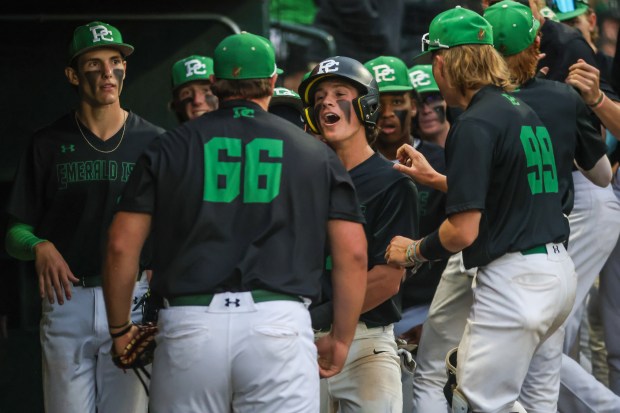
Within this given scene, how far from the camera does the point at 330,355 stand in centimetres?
517

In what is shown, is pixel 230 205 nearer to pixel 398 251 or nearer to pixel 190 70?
pixel 398 251

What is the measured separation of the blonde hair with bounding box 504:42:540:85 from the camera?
250 inches

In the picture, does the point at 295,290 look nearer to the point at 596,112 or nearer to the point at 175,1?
the point at 596,112

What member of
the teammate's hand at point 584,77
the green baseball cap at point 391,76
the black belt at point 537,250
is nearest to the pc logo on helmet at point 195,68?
the green baseball cap at point 391,76

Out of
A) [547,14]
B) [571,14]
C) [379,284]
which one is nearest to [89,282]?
[379,284]

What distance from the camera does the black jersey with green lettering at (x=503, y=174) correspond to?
550 centimetres

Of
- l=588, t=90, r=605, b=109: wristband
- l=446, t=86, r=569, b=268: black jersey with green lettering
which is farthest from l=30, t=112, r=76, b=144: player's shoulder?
l=588, t=90, r=605, b=109: wristband

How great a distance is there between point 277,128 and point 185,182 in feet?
1.41

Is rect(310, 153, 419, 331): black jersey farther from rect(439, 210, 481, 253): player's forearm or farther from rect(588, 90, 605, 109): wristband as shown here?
rect(588, 90, 605, 109): wristband

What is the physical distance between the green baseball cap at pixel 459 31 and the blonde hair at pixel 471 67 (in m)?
0.03

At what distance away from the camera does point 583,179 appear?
741 cm

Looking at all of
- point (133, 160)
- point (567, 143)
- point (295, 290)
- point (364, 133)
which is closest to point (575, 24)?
point (567, 143)

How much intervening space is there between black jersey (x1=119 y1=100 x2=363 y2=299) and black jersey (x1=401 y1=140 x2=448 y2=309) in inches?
97.7

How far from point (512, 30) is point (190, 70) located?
87.2 inches
